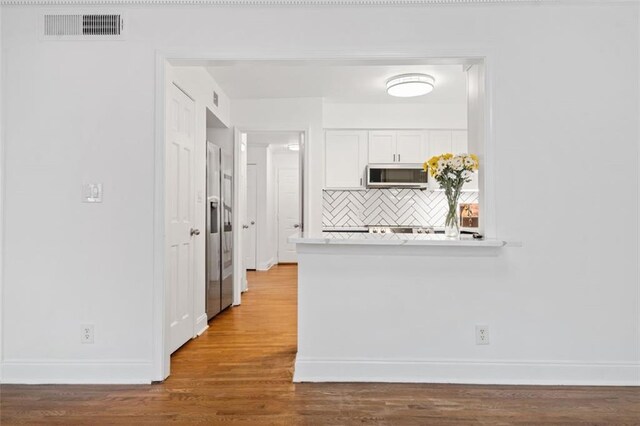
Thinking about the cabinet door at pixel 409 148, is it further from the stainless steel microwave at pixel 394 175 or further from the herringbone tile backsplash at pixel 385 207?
the herringbone tile backsplash at pixel 385 207

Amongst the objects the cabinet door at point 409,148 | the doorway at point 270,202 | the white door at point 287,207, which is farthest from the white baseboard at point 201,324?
the white door at point 287,207

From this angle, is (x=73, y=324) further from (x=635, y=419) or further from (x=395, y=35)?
(x=635, y=419)

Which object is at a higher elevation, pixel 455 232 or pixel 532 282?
pixel 455 232

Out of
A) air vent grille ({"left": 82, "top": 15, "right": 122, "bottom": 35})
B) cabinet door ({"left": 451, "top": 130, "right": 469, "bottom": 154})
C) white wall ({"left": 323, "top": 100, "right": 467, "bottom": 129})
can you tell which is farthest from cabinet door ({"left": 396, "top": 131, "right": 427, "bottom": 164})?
air vent grille ({"left": 82, "top": 15, "right": 122, "bottom": 35})

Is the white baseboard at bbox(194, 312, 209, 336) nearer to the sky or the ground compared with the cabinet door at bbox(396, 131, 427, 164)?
nearer to the ground

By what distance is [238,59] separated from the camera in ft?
8.25

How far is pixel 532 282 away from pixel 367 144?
10.9 feet

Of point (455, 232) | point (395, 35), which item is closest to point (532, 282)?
point (455, 232)

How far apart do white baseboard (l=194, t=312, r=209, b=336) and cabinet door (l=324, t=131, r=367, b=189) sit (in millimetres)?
2556

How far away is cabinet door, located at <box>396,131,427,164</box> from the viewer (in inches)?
212

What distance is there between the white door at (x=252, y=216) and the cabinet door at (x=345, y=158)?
273 centimetres

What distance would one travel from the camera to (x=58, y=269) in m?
2.47

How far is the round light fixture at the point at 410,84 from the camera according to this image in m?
4.02

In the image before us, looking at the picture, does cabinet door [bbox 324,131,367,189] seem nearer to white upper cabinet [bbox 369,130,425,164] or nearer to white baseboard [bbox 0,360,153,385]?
white upper cabinet [bbox 369,130,425,164]
